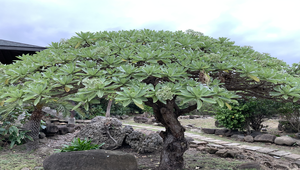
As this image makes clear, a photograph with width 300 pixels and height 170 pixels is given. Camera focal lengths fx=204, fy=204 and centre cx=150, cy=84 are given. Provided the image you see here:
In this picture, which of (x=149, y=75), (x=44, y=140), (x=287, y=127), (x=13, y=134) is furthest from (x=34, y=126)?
(x=287, y=127)

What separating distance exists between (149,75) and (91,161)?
7.26ft

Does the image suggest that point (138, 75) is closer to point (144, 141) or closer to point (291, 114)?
point (144, 141)

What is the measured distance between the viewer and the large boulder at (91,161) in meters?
3.84

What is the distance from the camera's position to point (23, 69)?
11.4 feet

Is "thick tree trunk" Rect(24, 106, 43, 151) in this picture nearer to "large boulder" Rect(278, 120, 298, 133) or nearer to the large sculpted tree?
the large sculpted tree

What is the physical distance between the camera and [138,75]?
2.88 meters

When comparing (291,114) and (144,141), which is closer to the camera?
(144,141)

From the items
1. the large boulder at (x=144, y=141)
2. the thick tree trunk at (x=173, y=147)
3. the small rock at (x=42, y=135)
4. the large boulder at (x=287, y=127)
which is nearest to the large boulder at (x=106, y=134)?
the large boulder at (x=144, y=141)

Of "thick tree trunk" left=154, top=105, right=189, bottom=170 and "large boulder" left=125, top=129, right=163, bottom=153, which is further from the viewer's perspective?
"large boulder" left=125, top=129, right=163, bottom=153

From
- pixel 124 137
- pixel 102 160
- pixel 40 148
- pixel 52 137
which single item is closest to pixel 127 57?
pixel 102 160

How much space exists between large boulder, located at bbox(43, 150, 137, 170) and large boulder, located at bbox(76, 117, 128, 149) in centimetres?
304

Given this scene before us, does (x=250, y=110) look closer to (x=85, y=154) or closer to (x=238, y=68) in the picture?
(x=238, y=68)

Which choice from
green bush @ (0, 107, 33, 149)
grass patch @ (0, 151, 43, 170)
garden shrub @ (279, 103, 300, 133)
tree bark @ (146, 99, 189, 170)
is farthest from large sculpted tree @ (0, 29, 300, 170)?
garden shrub @ (279, 103, 300, 133)

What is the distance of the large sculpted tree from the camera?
2594 mm
